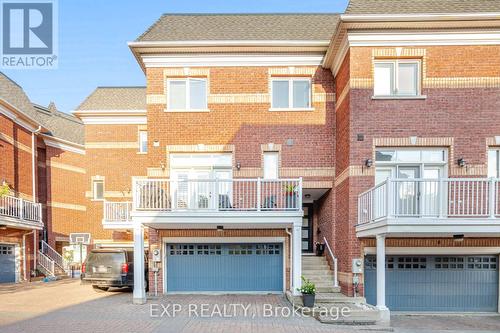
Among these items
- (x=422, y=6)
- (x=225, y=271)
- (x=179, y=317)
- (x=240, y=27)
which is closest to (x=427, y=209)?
(x=422, y=6)

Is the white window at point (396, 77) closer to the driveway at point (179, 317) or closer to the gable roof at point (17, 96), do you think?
the driveway at point (179, 317)

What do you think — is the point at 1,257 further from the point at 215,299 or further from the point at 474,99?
the point at 474,99

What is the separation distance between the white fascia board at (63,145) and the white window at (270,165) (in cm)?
1357

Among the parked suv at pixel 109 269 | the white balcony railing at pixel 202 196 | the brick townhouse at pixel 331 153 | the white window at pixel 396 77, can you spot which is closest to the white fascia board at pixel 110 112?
the brick townhouse at pixel 331 153

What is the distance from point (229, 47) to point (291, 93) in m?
2.54

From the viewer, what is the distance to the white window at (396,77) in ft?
34.5

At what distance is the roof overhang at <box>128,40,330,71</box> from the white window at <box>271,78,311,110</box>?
3.18ft

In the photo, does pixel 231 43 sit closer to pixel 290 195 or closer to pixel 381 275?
pixel 290 195

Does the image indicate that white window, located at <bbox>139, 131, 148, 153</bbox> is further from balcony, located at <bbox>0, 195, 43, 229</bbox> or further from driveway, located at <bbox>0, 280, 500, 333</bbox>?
driveway, located at <bbox>0, 280, 500, 333</bbox>

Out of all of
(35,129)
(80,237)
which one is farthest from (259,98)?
(35,129)

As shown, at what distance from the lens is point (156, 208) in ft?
33.2

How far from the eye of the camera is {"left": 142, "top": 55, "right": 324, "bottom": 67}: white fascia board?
39.0ft

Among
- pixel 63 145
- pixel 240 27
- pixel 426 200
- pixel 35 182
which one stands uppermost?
pixel 240 27

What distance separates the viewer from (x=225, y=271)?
1180 cm
